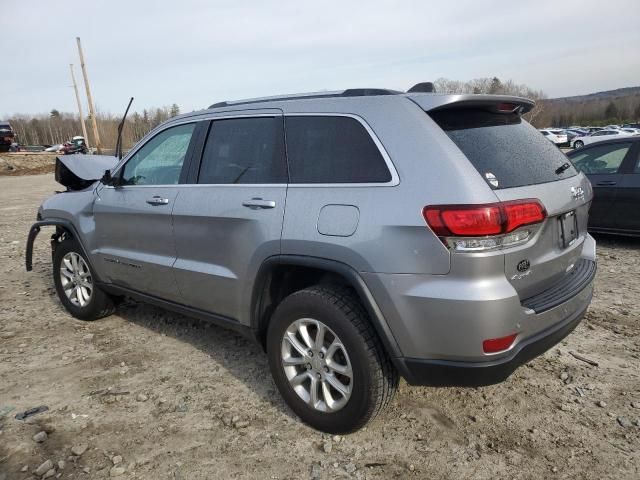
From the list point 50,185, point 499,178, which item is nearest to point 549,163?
point 499,178

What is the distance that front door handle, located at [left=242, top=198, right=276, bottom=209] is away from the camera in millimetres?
2877

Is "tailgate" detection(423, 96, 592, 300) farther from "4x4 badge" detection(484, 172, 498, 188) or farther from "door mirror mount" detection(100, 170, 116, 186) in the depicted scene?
"door mirror mount" detection(100, 170, 116, 186)

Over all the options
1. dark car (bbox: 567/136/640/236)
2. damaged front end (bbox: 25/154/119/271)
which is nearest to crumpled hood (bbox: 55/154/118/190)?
damaged front end (bbox: 25/154/119/271)

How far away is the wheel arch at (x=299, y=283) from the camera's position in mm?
2438

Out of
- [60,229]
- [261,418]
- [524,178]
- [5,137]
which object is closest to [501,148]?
[524,178]

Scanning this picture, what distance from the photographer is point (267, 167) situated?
119 inches

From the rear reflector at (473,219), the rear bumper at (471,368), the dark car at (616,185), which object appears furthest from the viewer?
the dark car at (616,185)

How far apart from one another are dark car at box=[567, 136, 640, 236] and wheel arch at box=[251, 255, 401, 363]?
5260 mm

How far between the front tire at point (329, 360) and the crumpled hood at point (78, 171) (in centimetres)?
272

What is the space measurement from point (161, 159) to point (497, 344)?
2772 millimetres

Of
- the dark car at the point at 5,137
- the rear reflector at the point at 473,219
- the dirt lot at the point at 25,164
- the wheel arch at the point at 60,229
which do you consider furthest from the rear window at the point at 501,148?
the dark car at the point at 5,137

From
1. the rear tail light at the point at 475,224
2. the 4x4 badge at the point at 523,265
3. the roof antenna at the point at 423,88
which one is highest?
the roof antenna at the point at 423,88

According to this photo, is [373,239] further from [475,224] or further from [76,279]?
[76,279]

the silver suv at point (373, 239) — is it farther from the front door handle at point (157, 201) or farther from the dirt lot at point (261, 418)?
the dirt lot at point (261, 418)
